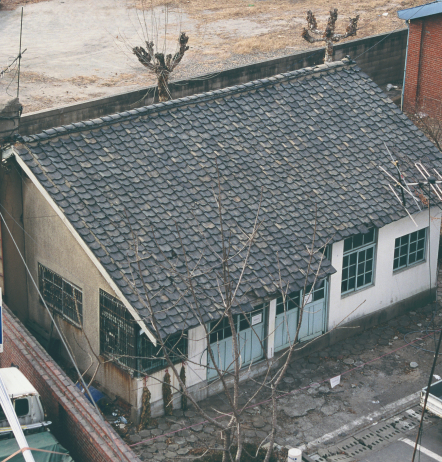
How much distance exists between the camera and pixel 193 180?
55.4 ft

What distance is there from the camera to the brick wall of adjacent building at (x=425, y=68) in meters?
29.8

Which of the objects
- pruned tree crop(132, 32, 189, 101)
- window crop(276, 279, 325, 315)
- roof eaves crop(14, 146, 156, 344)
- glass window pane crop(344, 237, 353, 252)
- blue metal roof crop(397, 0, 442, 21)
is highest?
blue metal roof crop(397, 0, 442, 21)

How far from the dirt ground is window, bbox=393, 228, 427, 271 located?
1540 cm

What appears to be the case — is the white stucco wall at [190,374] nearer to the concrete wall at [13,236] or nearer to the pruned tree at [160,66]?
the concrete wall at [13,236]

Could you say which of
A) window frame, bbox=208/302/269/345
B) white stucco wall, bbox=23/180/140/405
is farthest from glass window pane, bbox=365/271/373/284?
Answer: white stucco wall, bbox=23/180/140/405

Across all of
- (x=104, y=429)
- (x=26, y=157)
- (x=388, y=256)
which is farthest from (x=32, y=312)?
(x=388, y=256)

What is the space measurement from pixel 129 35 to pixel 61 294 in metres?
28.4

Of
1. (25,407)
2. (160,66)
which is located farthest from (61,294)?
(160,66)

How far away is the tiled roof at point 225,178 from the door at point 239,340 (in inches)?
46.3

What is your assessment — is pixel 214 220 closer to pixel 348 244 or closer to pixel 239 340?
pixel 239 340

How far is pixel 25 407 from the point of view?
46.3ft

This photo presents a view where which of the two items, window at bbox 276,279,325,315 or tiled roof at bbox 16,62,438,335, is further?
window at bbox 276,279,325,315

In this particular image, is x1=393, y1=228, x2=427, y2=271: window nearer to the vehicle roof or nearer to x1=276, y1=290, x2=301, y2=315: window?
x1=276, y1=290, x2=301, y2=315: window

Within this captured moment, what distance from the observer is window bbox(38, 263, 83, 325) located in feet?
55.0
